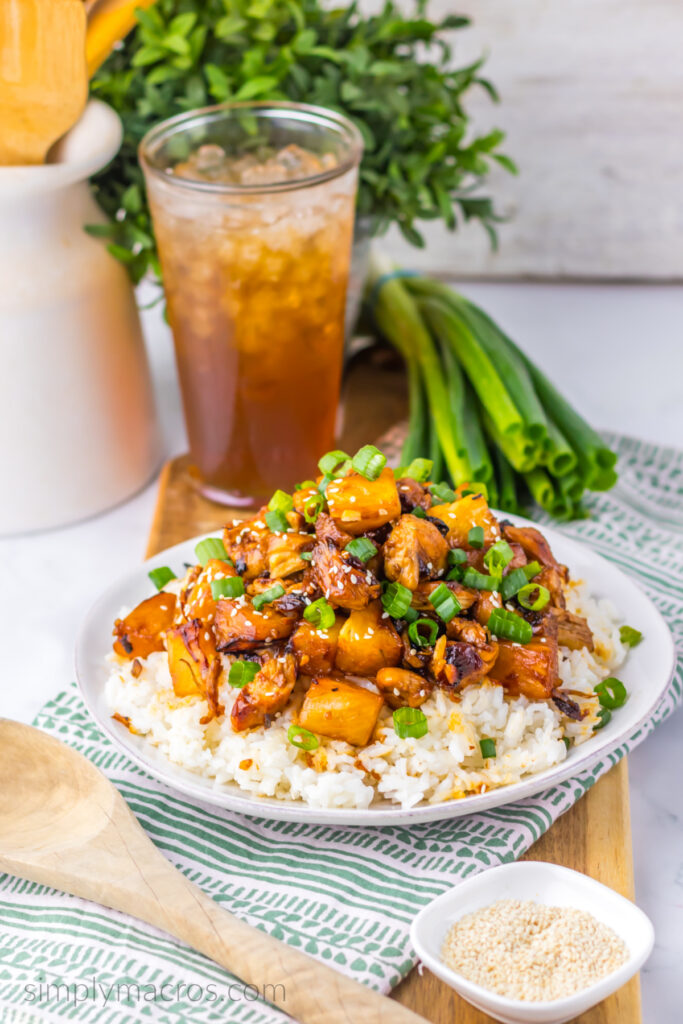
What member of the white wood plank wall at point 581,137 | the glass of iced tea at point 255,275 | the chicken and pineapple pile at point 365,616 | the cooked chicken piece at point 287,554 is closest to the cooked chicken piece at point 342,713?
the chicken and pineapple pile at point 365,616

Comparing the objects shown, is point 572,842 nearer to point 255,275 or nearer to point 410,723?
point 410,723

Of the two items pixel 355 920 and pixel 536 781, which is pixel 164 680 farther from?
pixel 536 781

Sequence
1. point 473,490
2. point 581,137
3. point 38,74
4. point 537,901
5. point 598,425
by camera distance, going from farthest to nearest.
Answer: point 581,137
point 598,425
point 38,74
point 473,490
point 537,901

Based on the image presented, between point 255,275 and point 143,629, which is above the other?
point 255,275

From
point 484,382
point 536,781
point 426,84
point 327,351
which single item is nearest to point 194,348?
point 327,351

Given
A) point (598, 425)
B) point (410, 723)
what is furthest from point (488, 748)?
point (598, 425)
